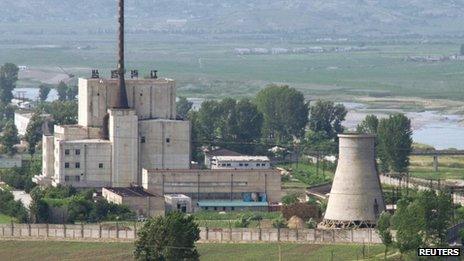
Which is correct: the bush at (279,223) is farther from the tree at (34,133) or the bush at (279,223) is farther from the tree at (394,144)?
the tree at (34,133)

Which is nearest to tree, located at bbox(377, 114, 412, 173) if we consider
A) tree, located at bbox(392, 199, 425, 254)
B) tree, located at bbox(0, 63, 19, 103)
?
tree, located at bbox(392, 199, 425, 254)

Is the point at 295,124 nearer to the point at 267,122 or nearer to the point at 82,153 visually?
the point at 267,122

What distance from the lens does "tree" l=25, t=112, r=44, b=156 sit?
87.4 metres

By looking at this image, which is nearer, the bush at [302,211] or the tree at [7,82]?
the bush at [302,211]

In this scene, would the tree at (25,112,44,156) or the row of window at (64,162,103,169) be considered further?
the tree at (25,112,44,156)

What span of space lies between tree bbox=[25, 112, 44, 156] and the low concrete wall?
71.1 ft

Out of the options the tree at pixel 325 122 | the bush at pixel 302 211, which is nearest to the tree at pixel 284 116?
the tree at pixel 325 122

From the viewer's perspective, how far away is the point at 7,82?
123250mm

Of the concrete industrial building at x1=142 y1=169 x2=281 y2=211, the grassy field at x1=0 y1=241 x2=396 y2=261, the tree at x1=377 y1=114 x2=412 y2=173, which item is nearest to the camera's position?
the grassy field at x1=0 y1=241 x2=396 y2=261

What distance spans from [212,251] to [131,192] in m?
11.1

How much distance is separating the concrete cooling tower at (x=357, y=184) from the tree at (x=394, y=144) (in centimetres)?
1778

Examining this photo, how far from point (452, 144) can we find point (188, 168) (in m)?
26.7

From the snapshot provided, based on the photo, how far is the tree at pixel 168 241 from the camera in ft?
184

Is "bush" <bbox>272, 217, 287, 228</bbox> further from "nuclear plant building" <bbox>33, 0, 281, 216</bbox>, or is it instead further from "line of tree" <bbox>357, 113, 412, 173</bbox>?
"line of tree" <bbox>357, 113, 412, 173</bbox>
